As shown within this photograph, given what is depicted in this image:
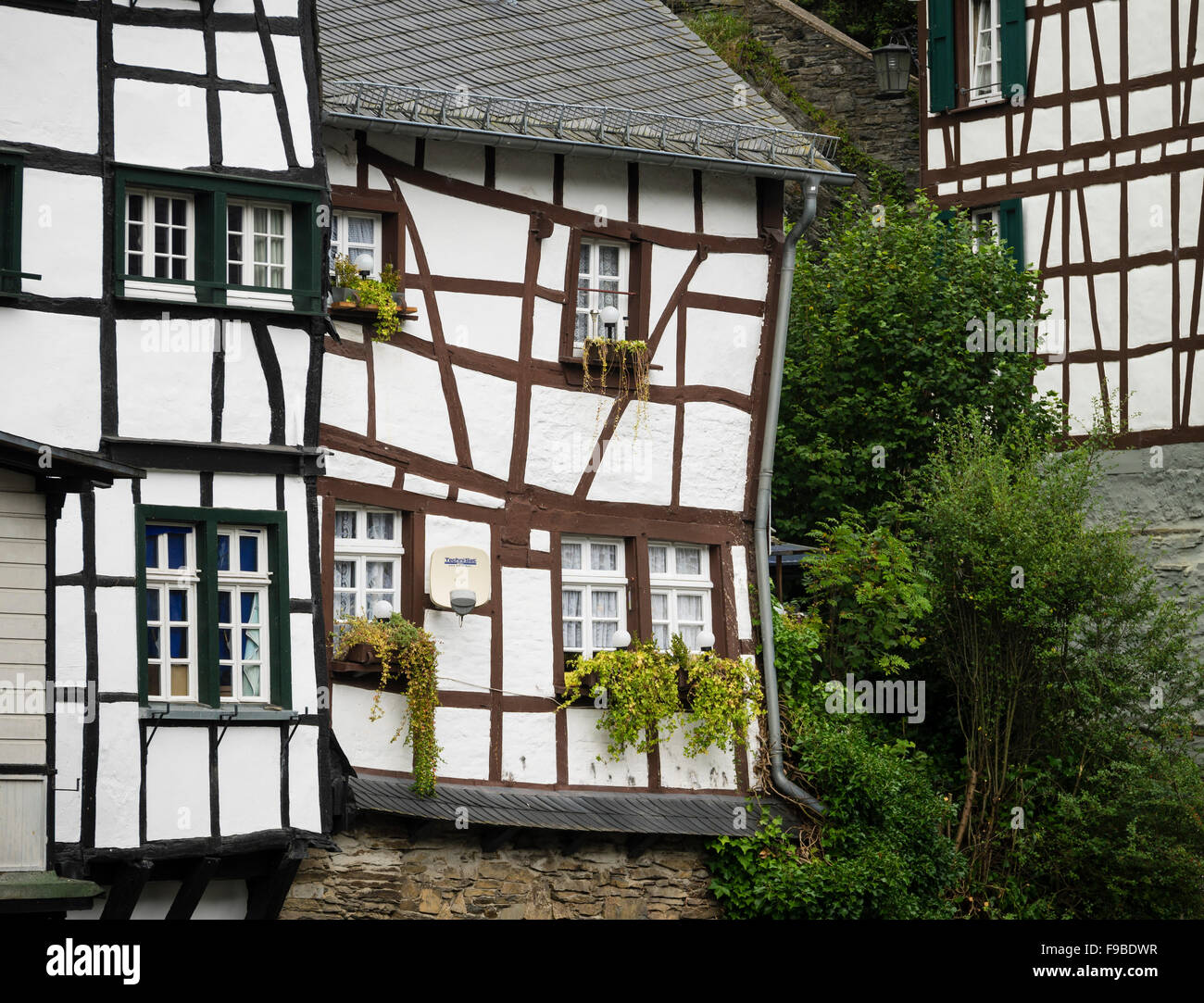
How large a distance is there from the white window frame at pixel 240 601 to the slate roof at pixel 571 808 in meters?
1.17

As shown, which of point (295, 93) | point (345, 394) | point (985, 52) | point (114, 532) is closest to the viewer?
point (114, 532)

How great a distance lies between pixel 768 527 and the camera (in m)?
21.7

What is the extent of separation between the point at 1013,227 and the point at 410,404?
10.2m

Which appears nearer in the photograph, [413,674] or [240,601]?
[240,601]

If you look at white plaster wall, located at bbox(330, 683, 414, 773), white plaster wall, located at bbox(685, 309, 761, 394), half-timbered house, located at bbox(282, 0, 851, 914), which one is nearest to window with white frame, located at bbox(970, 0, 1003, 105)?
half-timbered house, located at bbox(282, 0, 851, 914)

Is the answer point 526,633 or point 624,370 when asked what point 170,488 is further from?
point 624,370

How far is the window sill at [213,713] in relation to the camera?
17.3 metres

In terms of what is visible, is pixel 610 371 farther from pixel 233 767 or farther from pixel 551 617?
pixel 233 767

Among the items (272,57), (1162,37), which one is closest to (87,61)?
(272,57)

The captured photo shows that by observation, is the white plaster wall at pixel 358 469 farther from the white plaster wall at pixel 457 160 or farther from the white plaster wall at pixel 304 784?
the white plaster wall at pixel 457 160

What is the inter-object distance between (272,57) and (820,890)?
27.1 feet

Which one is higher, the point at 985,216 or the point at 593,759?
the point at 985,216

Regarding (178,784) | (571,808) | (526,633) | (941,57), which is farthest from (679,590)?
(941,57)

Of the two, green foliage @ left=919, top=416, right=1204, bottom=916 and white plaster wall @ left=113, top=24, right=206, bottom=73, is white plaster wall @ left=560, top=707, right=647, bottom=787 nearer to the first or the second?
green foliage @ left=919, top=416, right=1204, bottom=916
